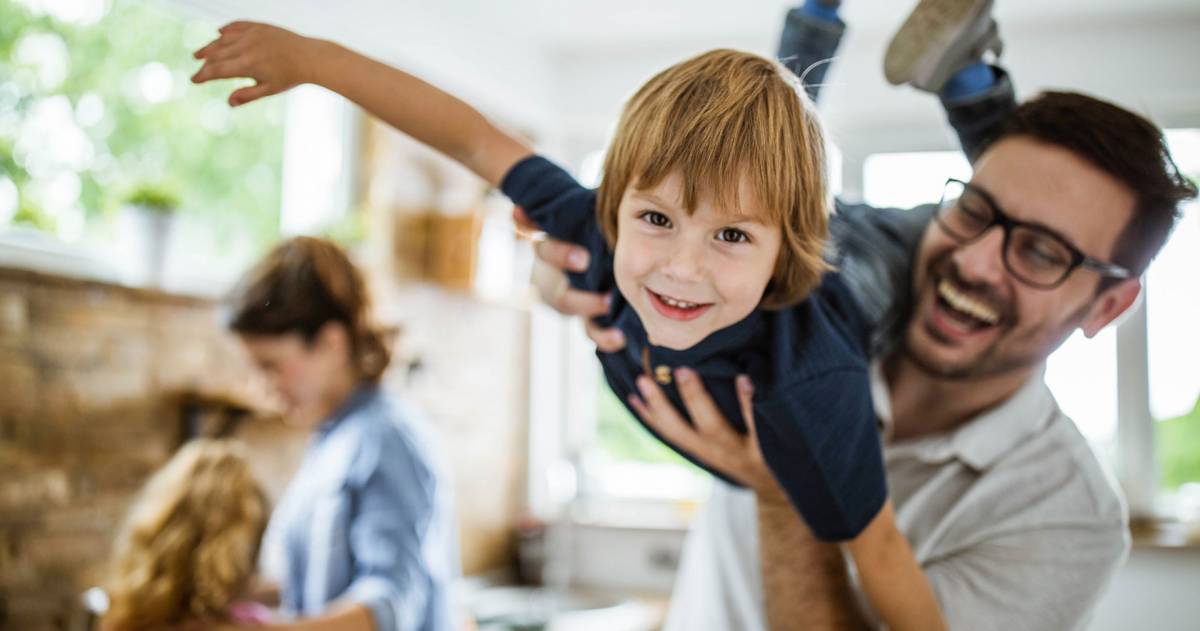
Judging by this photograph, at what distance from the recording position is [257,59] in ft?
2.45

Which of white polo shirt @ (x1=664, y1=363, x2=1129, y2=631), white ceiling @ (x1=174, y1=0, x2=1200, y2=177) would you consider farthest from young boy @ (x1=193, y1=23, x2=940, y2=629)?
white ceiling @ (x1=174, y1=0, x2=1200, y2=177)

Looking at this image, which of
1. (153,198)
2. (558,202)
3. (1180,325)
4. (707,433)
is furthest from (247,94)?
(153,198)

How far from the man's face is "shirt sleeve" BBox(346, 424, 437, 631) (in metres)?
0.79

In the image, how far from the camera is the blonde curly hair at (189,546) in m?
1.45

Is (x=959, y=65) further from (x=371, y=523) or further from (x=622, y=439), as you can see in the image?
(x=622, y=439)

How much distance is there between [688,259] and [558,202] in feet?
0.59

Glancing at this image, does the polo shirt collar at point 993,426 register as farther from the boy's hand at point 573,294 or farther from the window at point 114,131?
the window at point 114,131

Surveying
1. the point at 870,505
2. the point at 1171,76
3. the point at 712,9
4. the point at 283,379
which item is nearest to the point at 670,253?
the point at 870,505

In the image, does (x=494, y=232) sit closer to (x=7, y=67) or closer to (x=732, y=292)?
(x=7, y=67)

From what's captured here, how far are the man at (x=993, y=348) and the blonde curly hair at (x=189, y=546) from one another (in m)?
0.87

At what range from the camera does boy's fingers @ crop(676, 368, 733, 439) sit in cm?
88

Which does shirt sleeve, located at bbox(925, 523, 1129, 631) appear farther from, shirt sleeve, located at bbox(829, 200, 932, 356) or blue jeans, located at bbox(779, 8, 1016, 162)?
blue jeans, located at bbox(779, 8, 1016, 162)

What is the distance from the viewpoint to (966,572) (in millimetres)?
933

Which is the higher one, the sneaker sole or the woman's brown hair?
the sneaker sole
